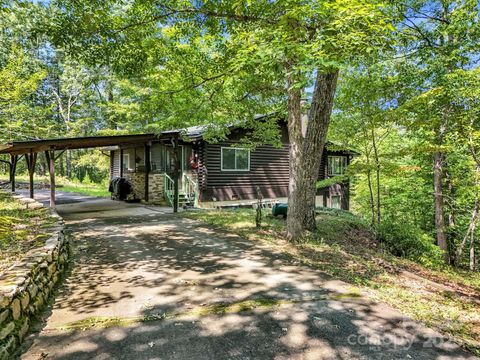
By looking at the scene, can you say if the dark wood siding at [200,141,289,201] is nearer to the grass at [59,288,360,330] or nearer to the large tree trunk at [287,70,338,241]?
the large tree trunk at [287,70,338,241]

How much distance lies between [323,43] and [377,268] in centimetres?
381

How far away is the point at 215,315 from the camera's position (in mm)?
3277

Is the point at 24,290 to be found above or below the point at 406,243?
above

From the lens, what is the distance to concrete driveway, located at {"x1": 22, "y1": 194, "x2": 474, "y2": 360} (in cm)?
267

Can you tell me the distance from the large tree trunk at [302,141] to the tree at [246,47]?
2 cm

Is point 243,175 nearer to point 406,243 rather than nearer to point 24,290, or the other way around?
point 406,243

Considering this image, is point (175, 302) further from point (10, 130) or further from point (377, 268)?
point (10, 130)

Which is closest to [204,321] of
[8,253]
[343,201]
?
[8,253]

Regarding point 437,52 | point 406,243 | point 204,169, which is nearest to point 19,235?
point 204,169

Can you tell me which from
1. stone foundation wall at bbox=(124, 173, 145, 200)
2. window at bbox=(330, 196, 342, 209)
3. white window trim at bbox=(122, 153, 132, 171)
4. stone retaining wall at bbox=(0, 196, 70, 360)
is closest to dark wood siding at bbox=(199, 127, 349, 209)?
stone foundation wall at bbox=(124, 173, 145, 200)

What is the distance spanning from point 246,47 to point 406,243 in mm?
7989

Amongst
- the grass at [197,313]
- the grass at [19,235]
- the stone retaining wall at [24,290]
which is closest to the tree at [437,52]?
the grass at [197,313]

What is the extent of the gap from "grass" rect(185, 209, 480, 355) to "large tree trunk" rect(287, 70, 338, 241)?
0.63 meters

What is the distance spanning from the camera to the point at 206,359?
253 cm
